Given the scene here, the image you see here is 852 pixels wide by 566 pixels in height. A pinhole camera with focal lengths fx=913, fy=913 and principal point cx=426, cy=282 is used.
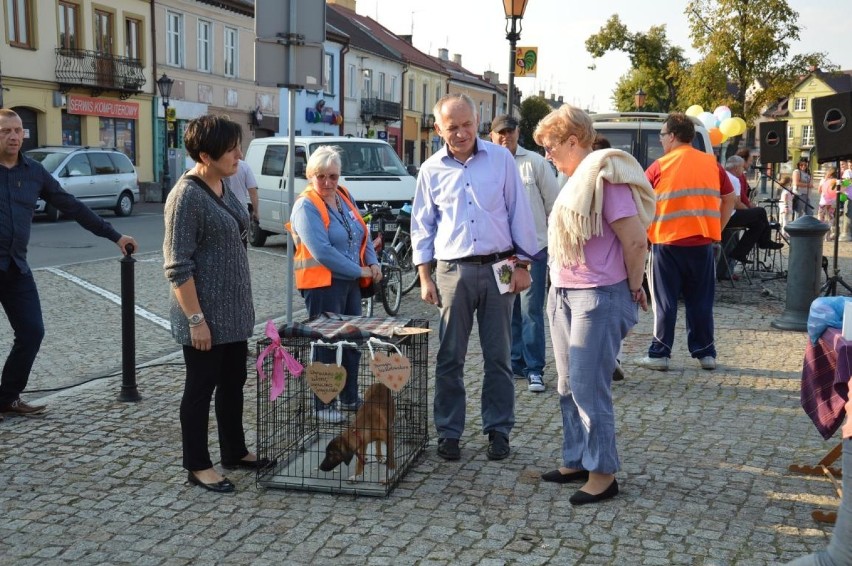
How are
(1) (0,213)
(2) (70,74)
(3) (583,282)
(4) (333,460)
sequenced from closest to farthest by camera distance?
(3) (583,282), (4) (333,460), (1) (0,213), (2) (70,74)

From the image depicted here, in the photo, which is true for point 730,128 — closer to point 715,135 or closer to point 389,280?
point 715,135

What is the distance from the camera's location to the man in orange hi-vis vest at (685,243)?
738 cm

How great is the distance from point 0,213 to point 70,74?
2639cm

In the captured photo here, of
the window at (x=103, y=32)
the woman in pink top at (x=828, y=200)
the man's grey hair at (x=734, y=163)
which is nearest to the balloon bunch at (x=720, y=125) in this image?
the woman in pink top at (x=828, y=200)

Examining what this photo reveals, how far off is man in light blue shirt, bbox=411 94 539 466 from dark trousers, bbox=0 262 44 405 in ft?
8.15

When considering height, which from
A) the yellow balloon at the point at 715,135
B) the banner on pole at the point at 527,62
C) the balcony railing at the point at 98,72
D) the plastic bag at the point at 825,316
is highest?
the balcony railing at the point at 98,72

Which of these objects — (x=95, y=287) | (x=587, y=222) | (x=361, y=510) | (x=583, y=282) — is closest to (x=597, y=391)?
(x=583, y=282)

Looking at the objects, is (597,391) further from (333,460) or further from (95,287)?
(95,287)

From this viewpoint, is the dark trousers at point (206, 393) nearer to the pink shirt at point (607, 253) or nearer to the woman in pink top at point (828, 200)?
the pink shirt at point (607, 253)

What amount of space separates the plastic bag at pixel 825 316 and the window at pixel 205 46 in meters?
34.9

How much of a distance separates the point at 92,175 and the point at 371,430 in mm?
20250

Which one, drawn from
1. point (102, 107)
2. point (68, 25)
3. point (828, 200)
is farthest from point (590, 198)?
point (102, 107)

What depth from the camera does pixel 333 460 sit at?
15.5 feet

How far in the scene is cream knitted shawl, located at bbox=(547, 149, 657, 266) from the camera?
4.23m
